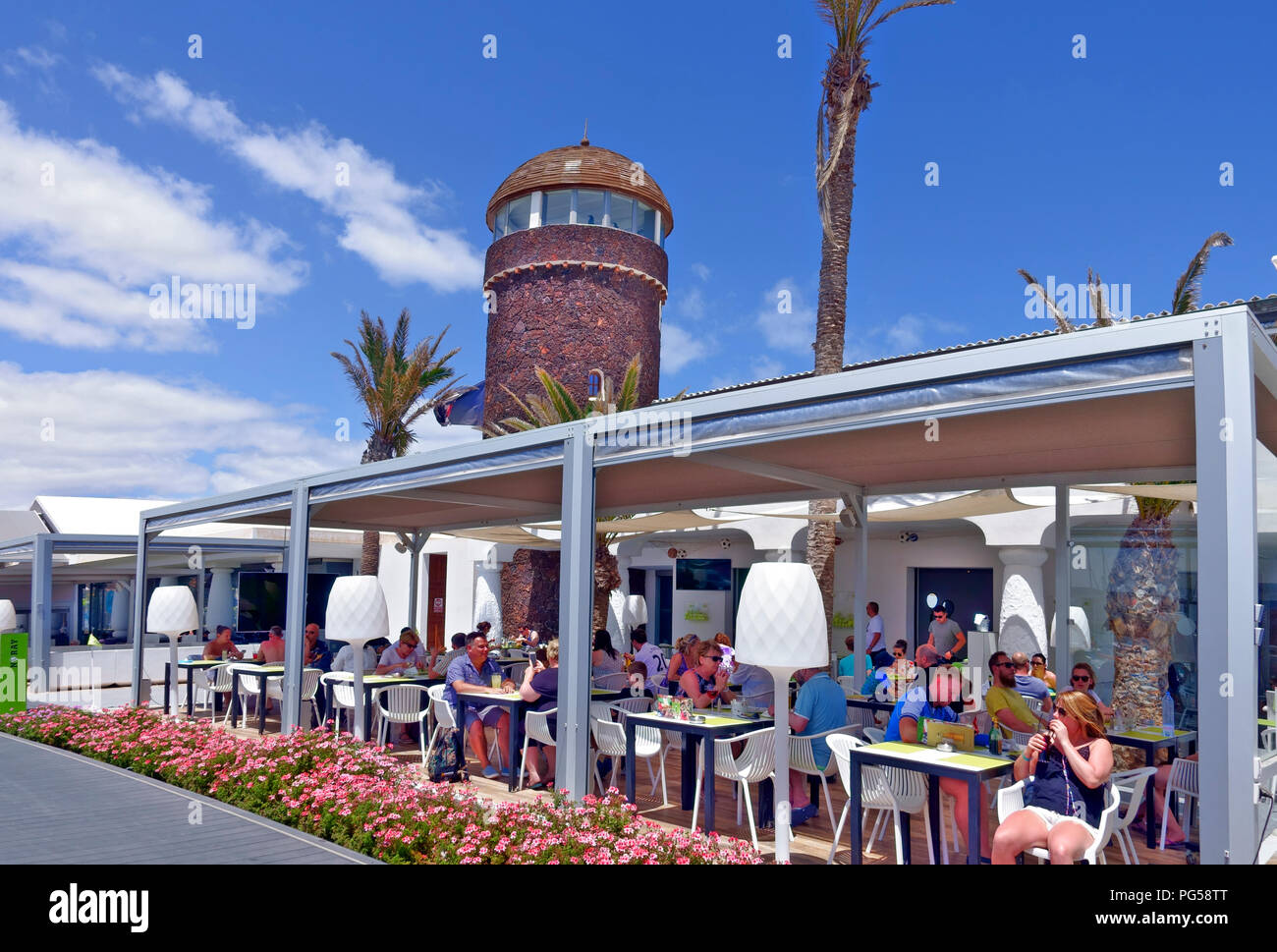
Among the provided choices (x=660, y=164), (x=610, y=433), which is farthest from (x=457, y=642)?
(x=660, y=164)

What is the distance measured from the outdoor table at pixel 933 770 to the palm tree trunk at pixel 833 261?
7160mm


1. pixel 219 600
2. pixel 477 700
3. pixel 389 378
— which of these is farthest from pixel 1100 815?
pixel 219 600

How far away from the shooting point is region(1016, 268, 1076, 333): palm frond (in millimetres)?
11922

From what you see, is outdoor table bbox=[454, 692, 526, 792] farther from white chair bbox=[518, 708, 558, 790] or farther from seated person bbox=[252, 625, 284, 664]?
seated person bbox=[252, 625, 284, 664]

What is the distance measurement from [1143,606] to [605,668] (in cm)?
594

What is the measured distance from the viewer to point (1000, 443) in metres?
5.80

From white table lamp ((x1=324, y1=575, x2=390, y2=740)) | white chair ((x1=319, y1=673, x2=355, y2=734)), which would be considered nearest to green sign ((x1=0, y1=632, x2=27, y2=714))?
white chair ((x1=319, y1=673, x2=355, y2=734))

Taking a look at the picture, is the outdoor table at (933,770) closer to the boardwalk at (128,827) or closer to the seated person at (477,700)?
the boardwalk at (128,827)

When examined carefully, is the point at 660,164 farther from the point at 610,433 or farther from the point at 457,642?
the point at 610,433

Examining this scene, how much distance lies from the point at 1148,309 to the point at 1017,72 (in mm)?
4849

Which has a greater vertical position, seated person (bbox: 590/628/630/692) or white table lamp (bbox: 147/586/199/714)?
white table lamp (bbox: 147/586/199/714)

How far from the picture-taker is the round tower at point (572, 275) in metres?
22.1

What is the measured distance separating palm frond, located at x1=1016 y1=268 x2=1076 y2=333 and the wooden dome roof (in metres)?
12.9
